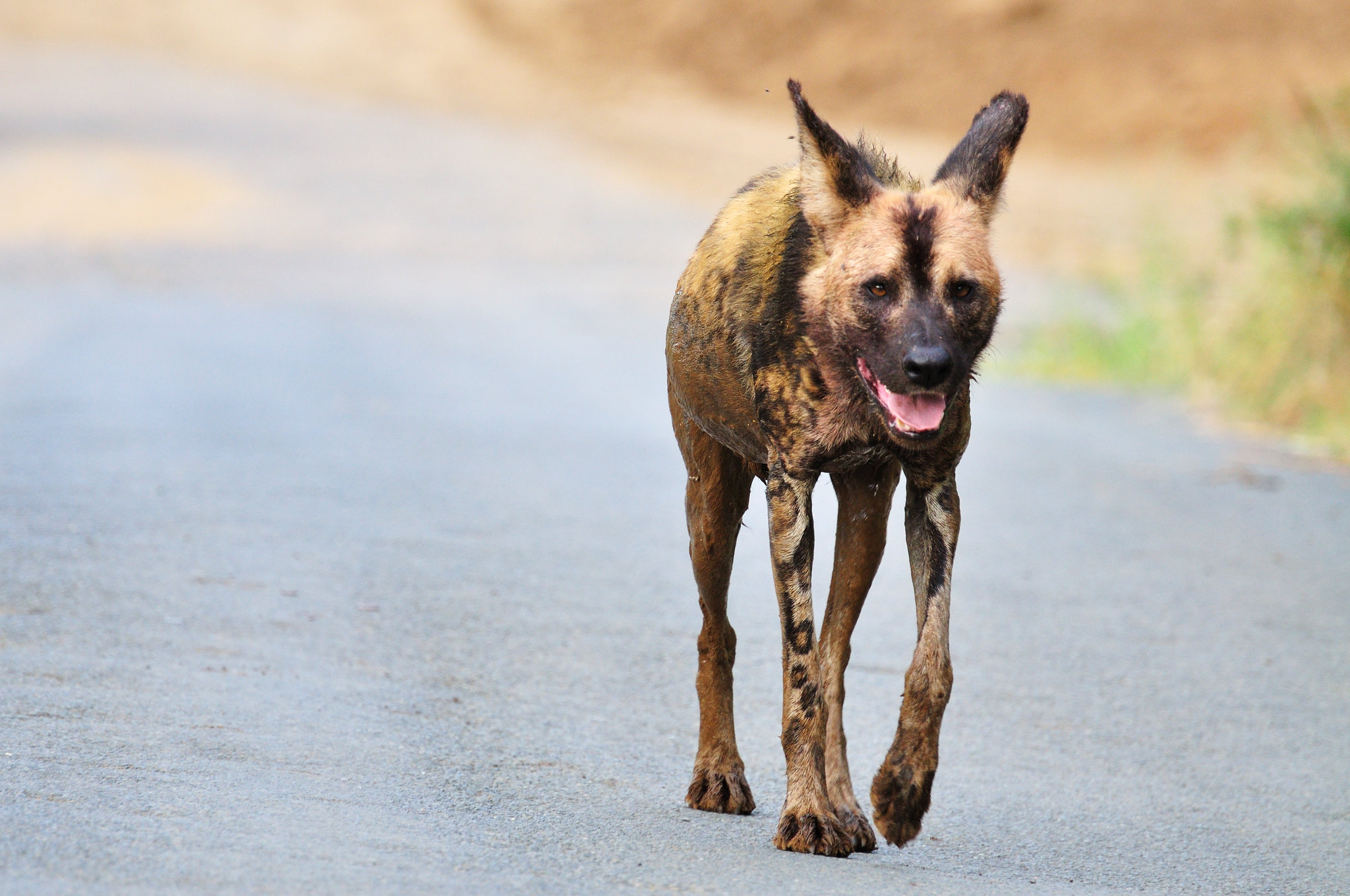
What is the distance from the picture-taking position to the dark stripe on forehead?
4188mm

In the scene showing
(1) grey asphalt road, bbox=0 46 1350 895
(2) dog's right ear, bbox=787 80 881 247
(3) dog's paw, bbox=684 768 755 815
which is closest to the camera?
(1) grey asphalt road, bbox=0 46 1350 895

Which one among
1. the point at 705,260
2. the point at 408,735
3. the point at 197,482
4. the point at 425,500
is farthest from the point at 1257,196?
the point at 408,735

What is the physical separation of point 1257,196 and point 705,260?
9.84 m

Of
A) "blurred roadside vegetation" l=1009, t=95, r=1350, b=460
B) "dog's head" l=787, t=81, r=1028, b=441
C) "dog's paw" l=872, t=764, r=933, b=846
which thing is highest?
"blurred roadside vegetation" l=1009, t=95, r=1350, b=460

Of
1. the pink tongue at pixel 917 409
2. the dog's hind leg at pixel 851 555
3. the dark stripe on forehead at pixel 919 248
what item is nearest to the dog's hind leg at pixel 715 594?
the dog's hind leg at pixel 851 555

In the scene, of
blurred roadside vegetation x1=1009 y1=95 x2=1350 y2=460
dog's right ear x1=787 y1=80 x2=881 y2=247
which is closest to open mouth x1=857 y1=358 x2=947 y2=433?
dog's right ear x1=787 y1=80 x2=881 y2=247

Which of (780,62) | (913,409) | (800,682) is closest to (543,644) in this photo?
(800,682)

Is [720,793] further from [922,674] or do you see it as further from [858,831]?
[922,674]

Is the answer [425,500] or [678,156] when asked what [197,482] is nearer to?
[425,500]

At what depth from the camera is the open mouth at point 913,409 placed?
4.14 metres

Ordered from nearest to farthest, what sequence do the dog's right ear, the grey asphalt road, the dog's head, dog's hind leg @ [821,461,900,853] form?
the grey asphalt road
the dog's head
the dog's right ear
dog's hind leg @ [821,461,900,853]

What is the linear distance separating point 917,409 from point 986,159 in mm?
750

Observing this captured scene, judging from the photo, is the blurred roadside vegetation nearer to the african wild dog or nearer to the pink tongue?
the african wild dog

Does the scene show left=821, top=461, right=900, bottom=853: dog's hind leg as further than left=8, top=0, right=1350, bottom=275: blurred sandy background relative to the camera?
No
